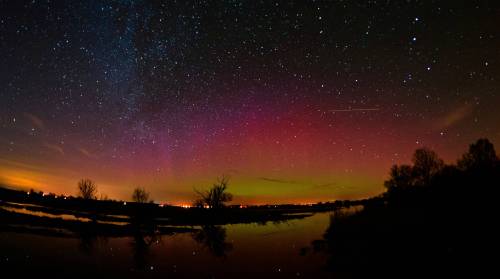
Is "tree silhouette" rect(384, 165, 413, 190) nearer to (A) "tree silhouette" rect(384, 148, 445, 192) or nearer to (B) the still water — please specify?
(A) "tree silhouette" rect(384, 148, 445, 192)

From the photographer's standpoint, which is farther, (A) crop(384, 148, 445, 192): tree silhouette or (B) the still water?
(A) crop(384, 148, 445, 192): tree silhouette

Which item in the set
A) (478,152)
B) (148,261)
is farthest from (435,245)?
(478,152)

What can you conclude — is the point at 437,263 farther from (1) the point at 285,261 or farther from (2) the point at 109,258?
(2) the point at 109,258

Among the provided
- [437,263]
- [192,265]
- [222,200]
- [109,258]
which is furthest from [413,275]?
Answer: [222,200]

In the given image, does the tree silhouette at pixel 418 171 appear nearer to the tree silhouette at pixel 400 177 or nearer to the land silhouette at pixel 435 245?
the tree silhouette at pixel 400 177

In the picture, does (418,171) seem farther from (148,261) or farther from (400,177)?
(148,261)

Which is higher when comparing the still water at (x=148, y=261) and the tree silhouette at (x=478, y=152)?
the tree silhouette at (x=478, y=152)

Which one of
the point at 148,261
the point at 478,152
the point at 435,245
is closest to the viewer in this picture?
the point at 435,245

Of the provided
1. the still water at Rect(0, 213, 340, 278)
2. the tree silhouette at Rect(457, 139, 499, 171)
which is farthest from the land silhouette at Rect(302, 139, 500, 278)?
the tree silhouette at Rect(457, 139, 499, 171)

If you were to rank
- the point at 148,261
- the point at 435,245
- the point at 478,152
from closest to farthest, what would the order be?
the point at 435,245, the point at 148,261, the point at 478,152

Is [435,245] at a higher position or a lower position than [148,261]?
higher

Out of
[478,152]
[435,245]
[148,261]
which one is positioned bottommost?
[148,261]

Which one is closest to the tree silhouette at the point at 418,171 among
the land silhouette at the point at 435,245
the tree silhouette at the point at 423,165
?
the tree silhouette at the point at 423,165

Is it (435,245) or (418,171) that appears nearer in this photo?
(435,245)
